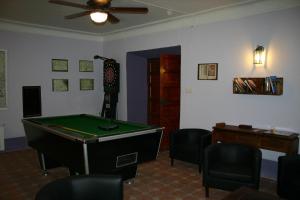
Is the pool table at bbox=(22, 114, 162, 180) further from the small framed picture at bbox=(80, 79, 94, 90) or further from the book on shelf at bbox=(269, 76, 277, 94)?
the small framed picture at bbox=(80, 79, 94, 90)

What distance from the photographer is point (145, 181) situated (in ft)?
13.3

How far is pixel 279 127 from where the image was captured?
402 cm

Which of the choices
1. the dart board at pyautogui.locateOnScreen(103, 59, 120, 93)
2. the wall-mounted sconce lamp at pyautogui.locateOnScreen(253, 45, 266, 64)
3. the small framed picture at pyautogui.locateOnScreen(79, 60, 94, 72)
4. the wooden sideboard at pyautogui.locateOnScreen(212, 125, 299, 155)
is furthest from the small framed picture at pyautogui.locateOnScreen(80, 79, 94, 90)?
the wall-mounted sconce lamp at pyautogui.locateOnScreen(253, 45, 266, 64)

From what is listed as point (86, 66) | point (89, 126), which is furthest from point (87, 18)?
point (89, 126)

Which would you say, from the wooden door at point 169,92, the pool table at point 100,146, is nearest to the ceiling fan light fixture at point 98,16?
the pool table at point 100,146

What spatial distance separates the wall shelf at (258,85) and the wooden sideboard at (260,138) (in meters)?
0.59

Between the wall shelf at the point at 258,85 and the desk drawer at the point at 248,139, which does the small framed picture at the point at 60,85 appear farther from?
the desk drawer at the point at 248,139

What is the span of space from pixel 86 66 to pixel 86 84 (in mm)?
474

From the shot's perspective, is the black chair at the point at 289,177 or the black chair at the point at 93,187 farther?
the black chair at the point at 289,177

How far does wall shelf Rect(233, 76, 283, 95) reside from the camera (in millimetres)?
3937

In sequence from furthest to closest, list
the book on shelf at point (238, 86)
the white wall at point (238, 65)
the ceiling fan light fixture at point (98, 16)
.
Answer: the book on shelf at point (238, 86)
the white wall at point (238, 65)
the ceiling fan light fixture at point (98, 16)

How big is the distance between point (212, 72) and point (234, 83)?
1.67 ft

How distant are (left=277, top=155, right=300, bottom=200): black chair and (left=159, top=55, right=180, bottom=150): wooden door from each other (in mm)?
2884

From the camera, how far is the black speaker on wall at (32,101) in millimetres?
6016
